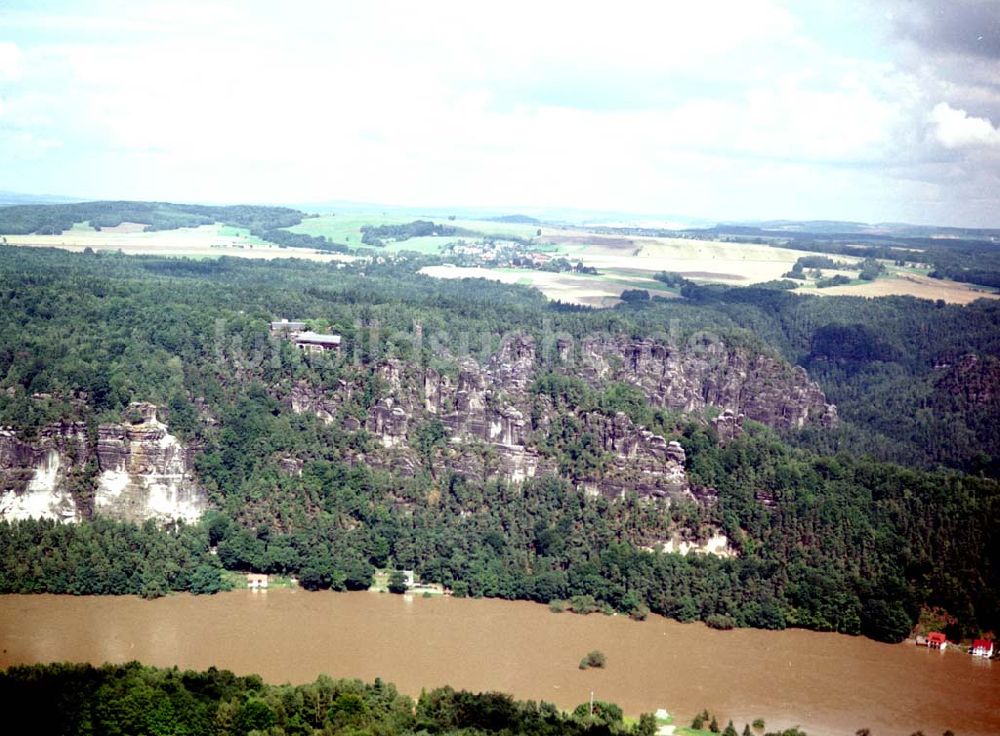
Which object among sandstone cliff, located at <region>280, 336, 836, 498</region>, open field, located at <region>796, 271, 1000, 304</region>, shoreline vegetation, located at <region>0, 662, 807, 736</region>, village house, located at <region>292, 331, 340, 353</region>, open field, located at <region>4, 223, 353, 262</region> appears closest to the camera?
shoreline vegetation, located at <region>0, 662, 807, 736</region>

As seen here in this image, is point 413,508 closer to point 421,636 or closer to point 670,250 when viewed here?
point 421,636

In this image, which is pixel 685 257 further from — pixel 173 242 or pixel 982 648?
pixel 982 648

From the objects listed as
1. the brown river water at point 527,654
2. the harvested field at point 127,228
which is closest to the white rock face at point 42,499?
the brown river water at point 527,654

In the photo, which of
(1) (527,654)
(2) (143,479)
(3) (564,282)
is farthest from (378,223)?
(1) (527,654)

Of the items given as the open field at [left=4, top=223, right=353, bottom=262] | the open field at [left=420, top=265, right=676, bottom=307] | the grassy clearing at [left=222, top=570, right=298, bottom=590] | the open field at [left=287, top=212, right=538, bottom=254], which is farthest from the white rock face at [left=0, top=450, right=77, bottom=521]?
the open field at [left=287, top=212, right=538, bottom=254]

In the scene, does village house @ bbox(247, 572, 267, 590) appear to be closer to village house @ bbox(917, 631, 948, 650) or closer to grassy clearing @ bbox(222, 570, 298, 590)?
grassy clearing @ bbox(222, 570, 298, 590)

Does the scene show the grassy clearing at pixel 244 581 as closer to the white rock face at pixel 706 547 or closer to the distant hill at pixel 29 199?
the white rock face at pixel 706 547

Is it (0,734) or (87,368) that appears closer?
(0,734)

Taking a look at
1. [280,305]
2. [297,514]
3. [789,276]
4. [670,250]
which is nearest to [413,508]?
[297,514]
